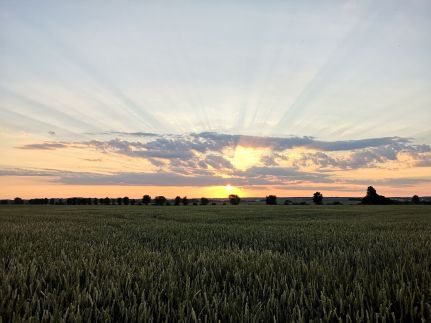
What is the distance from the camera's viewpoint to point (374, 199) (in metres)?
104

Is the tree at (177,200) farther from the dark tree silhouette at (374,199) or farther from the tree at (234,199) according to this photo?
the dark tree silhouette at (374,199)

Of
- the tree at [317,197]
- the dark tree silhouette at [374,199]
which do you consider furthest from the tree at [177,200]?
the dark tree silhouette at [374,199]

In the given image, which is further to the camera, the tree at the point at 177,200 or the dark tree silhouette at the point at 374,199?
the tree at the point at 177,200

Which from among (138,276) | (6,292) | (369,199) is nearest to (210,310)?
(138,276)

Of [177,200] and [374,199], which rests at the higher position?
[177,200]

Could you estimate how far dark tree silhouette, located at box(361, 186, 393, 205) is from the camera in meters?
104

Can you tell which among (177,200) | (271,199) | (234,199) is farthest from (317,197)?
Answer: (177,200)

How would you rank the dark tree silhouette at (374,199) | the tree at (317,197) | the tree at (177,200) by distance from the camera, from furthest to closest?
the tree at (177,200), the tree at (317,197), the dark tree silhouette at (374,199)

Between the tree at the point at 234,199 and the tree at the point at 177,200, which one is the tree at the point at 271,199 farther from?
the tree at the point at 177,200

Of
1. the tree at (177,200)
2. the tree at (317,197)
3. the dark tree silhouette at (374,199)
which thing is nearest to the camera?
the dark tree silhouette at (374,199)

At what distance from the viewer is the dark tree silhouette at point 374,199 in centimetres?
10368

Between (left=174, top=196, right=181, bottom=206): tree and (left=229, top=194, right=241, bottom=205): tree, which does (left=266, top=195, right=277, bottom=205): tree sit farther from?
(left=174, top=196, right=181, bottom=206): tree

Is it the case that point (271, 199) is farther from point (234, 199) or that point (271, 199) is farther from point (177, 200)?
point (177, 200)

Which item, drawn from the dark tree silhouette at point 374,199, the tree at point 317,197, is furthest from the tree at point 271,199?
the dark tree silhouette at point 374,199
